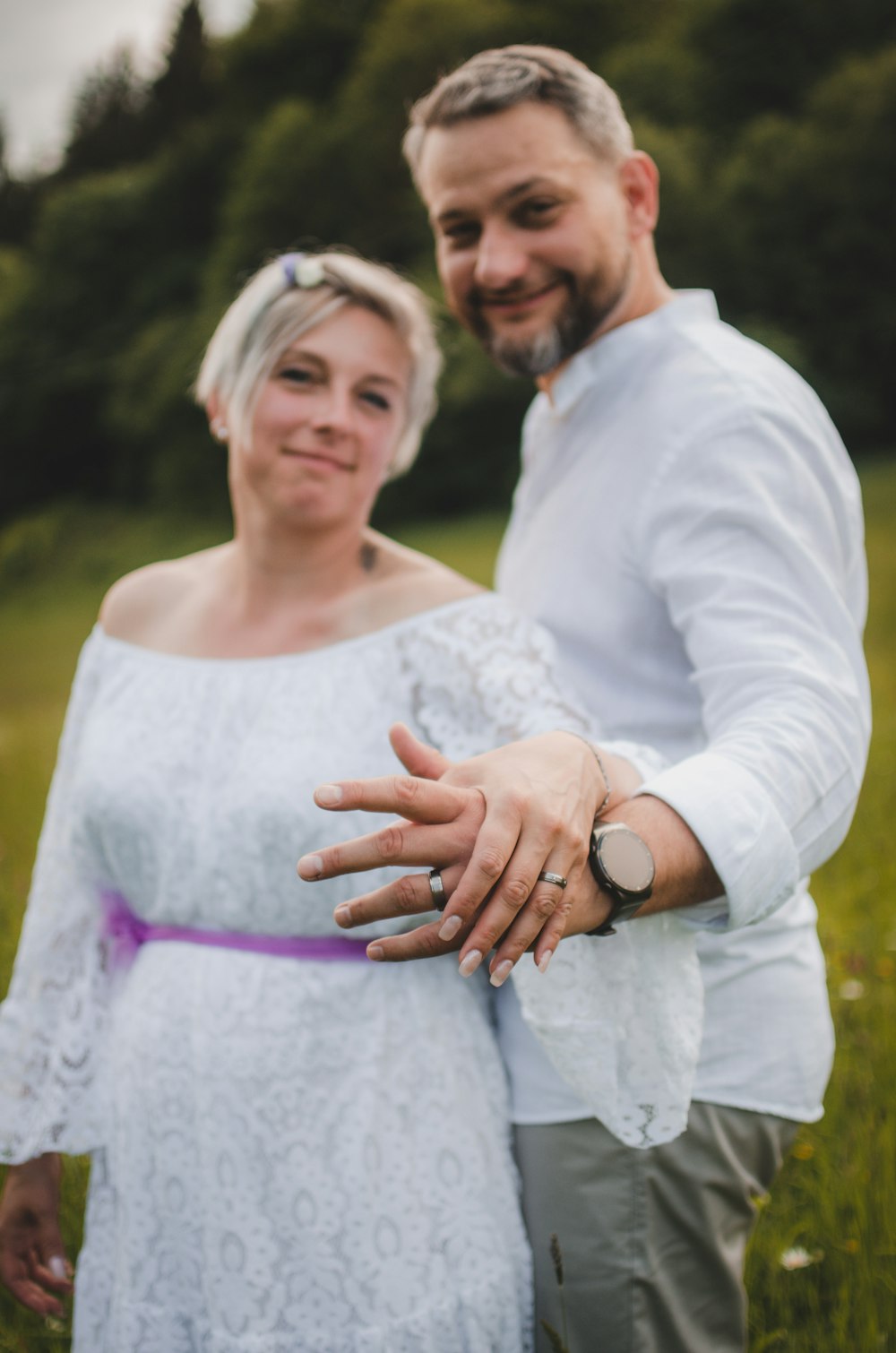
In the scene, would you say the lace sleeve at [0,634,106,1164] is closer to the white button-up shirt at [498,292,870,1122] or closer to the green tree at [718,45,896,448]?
the white button-up shirt at [498,292,870,1122]

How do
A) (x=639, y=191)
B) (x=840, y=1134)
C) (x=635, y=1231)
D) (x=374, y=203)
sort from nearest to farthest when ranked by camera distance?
(x=635, y=1231)
(x=639, y=191)
(x=840, y=1134)
(x=374, y=203)

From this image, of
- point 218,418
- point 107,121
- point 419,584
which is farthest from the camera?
point 107,121

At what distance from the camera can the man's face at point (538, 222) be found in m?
2.12

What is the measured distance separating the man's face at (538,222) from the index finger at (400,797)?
52.6 inches

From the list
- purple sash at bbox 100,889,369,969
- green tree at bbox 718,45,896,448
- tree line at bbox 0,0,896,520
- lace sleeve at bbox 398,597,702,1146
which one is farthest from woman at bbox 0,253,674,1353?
green tree at bbox 718,45,896,448

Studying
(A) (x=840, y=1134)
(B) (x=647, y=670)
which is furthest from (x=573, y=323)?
(A) (x=840, y=1134)

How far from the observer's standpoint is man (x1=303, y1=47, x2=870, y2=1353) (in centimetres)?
126

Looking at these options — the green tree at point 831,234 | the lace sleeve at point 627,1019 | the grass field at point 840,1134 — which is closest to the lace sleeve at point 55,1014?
the grass field at point 840,1134

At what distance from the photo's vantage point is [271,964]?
5.93ft

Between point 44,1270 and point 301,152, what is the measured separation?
33.9 m

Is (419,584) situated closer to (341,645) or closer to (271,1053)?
(341,645)

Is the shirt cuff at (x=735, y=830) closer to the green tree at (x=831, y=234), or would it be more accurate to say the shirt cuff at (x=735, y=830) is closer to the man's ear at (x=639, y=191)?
the man's ear at (x=639, y=191)

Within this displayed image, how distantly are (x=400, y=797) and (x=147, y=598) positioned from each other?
1384 millimetres

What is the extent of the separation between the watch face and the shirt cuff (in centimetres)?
8
